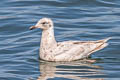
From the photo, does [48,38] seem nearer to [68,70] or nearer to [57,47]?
[57,47]

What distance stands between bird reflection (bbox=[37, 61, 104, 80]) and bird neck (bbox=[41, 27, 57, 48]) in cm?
61

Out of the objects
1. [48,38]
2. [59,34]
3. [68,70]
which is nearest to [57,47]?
[48,38]

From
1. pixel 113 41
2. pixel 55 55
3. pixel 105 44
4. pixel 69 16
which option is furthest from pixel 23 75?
pixel 69 16

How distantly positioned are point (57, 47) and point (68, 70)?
115 centimetres

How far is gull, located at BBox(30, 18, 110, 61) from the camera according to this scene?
53.1 feet

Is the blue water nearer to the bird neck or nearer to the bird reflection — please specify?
the bird reflection

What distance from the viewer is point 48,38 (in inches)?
644

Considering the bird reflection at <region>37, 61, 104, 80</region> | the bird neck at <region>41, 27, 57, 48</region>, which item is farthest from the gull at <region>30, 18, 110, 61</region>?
the bird reflection at <region>37, 61, 104, 80</region>

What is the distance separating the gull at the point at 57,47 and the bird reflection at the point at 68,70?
0.22m

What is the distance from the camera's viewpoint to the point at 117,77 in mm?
14523

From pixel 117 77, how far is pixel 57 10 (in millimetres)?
8831

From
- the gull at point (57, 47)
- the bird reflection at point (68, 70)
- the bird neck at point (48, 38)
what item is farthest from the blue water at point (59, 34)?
the bird neck at point (48, 38)

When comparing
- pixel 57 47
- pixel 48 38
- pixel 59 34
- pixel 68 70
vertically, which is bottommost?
pixel 68 70

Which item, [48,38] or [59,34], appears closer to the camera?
[48,38]
